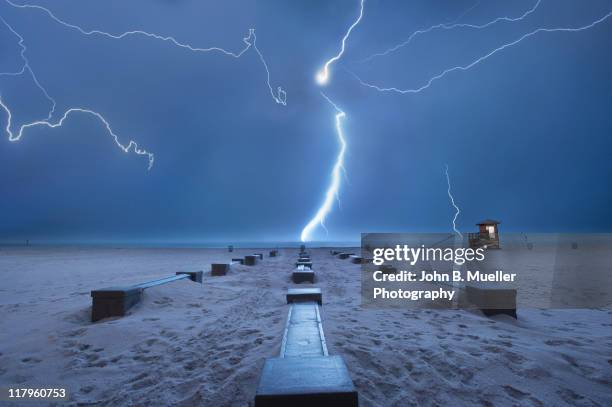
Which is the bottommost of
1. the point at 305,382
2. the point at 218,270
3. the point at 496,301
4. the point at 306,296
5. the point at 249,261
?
the point at 249,261

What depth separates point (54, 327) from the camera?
4715mm

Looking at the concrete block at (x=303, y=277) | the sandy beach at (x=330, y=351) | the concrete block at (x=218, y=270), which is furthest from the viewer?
the concrete block at (x=218, y=270)

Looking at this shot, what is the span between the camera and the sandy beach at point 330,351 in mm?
2732

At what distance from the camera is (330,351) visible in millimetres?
3490

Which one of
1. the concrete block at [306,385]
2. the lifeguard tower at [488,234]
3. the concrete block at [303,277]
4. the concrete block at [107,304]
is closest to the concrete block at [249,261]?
the concrete block at [303,277]

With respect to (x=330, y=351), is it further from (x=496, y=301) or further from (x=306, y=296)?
(x=496, y=301)

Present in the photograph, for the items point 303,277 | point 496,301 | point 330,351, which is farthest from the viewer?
point 303,277

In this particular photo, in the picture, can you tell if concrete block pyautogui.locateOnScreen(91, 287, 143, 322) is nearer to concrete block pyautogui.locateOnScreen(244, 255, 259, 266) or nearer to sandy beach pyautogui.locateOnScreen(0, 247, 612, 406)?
sandy beach pyautogui.locateOnScreen(0, 247, 612, 406)

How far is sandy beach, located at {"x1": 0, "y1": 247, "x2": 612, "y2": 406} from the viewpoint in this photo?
2.73m

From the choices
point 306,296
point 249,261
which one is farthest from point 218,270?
point 306,296

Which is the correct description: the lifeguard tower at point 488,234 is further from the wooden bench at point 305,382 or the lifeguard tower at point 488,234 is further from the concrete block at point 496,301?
the wooden bench at point 305,382

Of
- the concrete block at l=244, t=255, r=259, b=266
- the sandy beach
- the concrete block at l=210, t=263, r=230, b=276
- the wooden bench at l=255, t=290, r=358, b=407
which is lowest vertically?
the concrete block at l=244, t=255, r=259, b=266

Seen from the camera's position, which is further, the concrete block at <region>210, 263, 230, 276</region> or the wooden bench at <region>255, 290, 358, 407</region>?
the concrete block at <region>210, 263, 230, 276</region>

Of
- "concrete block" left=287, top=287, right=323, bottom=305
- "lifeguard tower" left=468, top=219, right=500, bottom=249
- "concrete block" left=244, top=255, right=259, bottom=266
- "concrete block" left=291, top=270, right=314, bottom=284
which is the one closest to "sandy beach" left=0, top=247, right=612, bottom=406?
"concrete block" left=287, top=287, right=323, bottom=305
